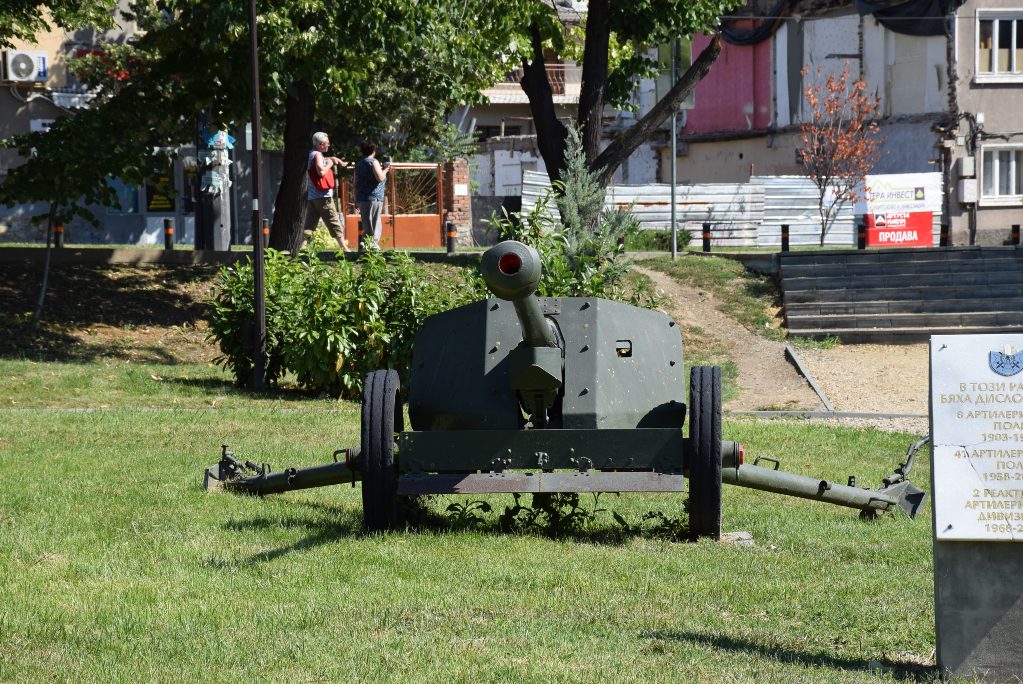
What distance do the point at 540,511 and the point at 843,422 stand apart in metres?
6.96

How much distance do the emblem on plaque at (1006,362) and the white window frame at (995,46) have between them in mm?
32889

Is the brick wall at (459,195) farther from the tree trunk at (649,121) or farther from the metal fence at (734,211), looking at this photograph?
the tree trunk at (649,121)

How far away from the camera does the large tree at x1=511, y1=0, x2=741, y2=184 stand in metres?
23.6

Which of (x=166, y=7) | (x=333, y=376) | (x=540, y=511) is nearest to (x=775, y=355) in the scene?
(x=333, y=376)

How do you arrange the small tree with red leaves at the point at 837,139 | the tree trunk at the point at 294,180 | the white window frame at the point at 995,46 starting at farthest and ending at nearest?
the white window frame at the point at 995,46 → the small tree with red leaves at the point at 837,139 → the tree trunk at the point at 294,180

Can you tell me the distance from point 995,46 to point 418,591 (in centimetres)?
3308

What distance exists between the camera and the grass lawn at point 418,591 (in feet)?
18.0

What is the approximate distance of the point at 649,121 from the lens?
969 inches

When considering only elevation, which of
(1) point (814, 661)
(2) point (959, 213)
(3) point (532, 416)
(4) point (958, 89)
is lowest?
(1) point (814, 661)

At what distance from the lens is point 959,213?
3662cm

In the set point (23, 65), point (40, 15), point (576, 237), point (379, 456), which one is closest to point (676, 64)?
point (576, 237)

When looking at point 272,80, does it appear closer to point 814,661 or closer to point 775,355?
point 775,355

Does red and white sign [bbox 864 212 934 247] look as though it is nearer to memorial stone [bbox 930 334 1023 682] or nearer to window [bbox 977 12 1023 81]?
window [bbox 977 12 1023 81]

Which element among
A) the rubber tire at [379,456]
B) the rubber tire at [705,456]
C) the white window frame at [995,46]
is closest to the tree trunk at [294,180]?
the rubber tire at [379,456]
